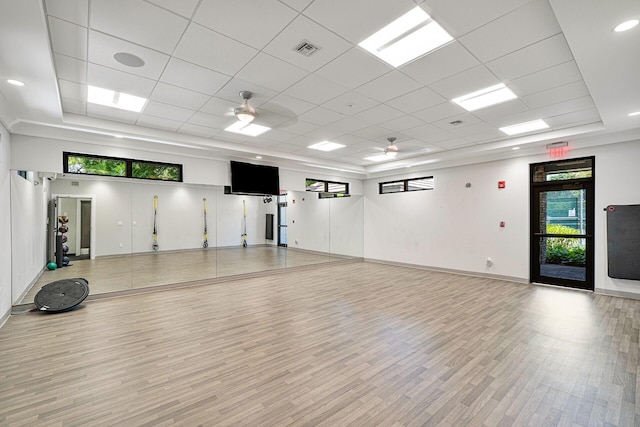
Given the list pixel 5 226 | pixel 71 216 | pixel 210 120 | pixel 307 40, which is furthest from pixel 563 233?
pixel 71 216

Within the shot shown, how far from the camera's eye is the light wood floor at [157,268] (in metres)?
5.51

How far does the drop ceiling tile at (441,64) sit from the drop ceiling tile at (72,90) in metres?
3.93

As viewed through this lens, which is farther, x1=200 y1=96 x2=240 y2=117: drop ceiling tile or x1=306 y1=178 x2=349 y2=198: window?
x1=306 y1=178 x2=349 y2=198: window

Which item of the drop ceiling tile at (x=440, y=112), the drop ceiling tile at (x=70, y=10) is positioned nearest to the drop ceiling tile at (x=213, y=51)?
the drop ceiling tile at (x=70, y=10)

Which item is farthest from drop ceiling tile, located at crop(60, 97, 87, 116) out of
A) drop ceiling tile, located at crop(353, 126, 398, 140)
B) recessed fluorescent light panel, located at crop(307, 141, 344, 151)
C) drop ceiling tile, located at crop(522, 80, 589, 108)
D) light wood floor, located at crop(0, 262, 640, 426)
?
drop ceiling tile, located at crop(522, 80, 589, 108)

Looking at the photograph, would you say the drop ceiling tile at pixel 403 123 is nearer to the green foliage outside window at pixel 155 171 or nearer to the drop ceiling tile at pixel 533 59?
the drop ceiling tile at pixel 533 59

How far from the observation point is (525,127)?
207 inches

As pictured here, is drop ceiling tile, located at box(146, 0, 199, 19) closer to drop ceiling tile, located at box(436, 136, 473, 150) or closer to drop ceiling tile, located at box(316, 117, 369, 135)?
drop ceiling tile, located at box(316, 117, 369, 135)

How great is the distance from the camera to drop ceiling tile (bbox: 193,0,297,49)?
7.27 feet

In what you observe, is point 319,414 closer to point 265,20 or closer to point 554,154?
point 265,20

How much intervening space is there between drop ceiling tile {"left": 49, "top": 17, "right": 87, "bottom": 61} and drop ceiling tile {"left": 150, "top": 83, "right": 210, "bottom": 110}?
83 centimetres

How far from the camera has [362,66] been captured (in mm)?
3113

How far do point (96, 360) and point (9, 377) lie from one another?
634 millimetres

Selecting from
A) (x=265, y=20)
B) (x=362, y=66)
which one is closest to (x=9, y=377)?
(x=265, y=20)
